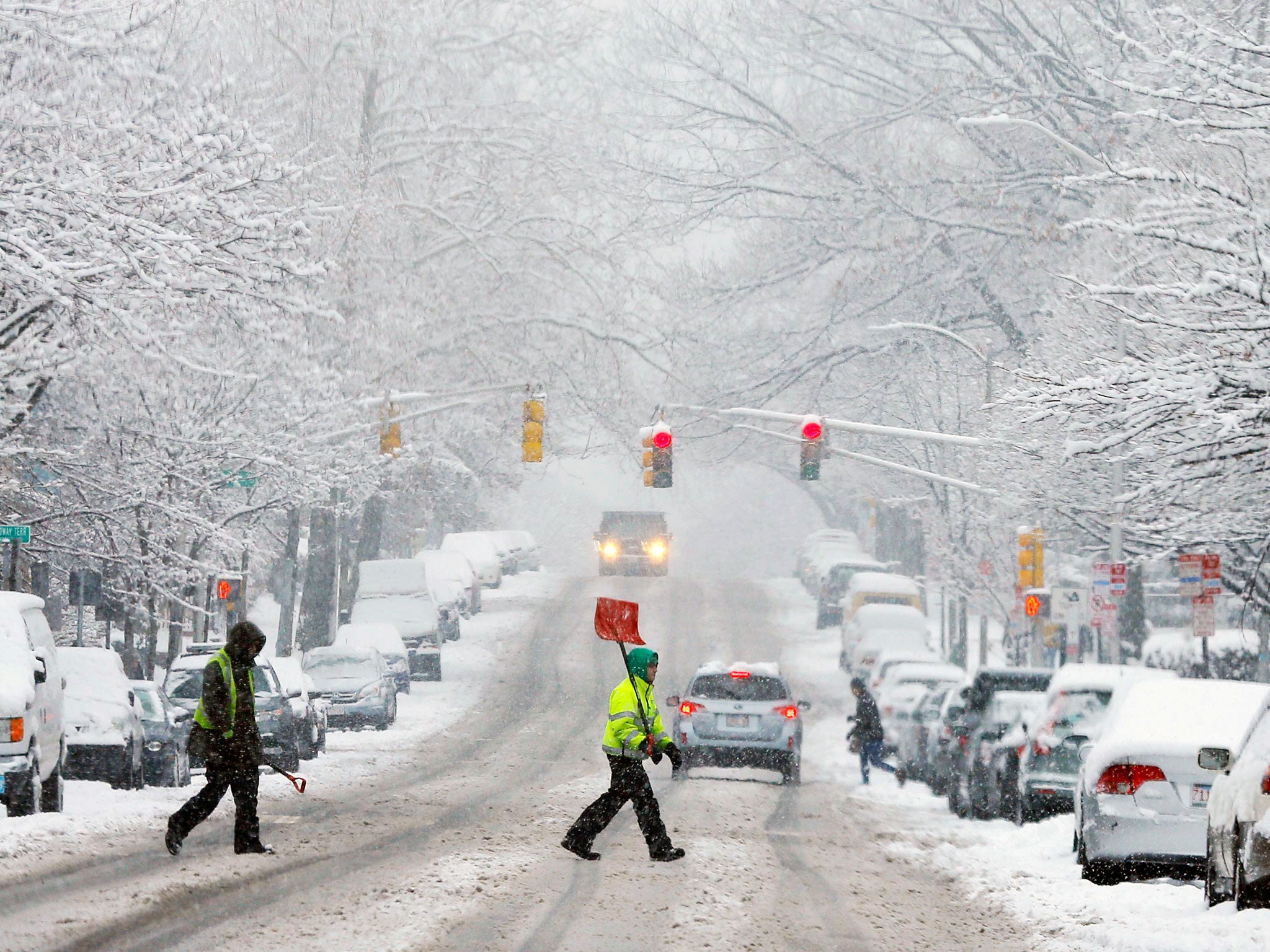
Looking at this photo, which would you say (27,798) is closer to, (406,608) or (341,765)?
(341,765)

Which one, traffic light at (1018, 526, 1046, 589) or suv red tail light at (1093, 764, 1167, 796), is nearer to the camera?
suv red tail light at (1093, 764, 1167, 796)

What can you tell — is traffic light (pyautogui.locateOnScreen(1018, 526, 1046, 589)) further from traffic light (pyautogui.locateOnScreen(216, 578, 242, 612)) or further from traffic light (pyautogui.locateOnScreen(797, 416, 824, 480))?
traffic light (pyautogui.locateOnScreen(216, 578, 242, 612))

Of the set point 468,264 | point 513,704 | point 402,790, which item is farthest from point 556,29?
point 402,790

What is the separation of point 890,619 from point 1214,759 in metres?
37.2

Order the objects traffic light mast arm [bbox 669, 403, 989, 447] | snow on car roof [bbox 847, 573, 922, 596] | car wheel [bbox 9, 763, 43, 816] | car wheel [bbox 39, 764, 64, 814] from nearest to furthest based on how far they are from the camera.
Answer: car wheel [bbox 9, 763, 43, 816]
car wheel [bbox 39, 764, 64, 814]
traffic light mast arm [bbox 669, 403, 989, 447]
snow on car roof [bbox 847, 573, 922, 596]

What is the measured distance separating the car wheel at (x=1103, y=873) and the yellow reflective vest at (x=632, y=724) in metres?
3.20

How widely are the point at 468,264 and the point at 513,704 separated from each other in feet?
37.9

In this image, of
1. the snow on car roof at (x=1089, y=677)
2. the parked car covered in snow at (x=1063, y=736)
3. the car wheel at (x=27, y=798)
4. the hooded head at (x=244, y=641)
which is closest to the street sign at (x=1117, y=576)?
the snow on car roof at (x=1089, y=677)

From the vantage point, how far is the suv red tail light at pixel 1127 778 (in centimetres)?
1341

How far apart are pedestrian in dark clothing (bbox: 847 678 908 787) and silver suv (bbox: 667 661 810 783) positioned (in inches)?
35.9

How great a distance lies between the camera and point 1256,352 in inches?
584

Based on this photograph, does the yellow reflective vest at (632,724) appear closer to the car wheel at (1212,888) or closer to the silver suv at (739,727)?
the car wheel at (1212,888)

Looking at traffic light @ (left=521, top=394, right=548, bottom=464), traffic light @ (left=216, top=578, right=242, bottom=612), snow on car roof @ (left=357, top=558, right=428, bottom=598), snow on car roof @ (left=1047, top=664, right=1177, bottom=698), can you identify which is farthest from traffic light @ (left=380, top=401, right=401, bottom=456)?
snow on car roof @ (left=1047, top=664, right=1177, bottom=698)

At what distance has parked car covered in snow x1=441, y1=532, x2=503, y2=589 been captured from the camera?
6650 centimetres
